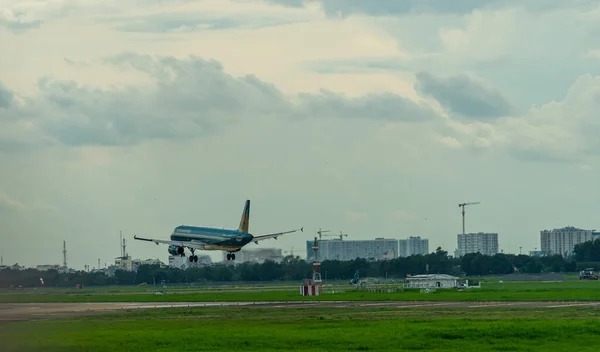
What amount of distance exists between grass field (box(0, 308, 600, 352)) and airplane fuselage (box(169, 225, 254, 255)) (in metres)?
67.7

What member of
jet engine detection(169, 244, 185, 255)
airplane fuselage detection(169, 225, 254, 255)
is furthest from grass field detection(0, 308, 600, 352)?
jet engine detection(169, 244, 185, 255)

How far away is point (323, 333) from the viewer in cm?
8006

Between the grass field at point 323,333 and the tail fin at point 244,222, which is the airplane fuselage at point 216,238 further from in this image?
the grass field at point 323,333

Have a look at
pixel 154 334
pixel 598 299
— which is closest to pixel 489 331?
pixel 154 334

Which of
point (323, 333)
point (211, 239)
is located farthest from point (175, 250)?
point (323, 333)

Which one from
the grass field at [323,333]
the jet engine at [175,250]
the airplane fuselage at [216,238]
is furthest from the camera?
the jet engine at [175,250]

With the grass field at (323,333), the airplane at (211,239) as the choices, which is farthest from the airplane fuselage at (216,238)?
the grass field at (323,333)

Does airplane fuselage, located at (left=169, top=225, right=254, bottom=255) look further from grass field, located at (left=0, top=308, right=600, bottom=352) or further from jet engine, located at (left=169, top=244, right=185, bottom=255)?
grass field, located at (left=0, top=308, right=600, bottom=352)

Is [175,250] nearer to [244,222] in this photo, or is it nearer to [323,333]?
[244,222]

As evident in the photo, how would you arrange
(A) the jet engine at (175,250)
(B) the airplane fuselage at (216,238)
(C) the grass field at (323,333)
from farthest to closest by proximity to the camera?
(A) the jet engine at (175,250) < (B) the airplane fuselage at (216,238) < (C) the grass field at (323,333)

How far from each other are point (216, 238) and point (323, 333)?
93027mm

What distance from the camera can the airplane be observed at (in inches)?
6762

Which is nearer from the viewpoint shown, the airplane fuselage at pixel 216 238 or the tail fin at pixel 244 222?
the airplane fuselage at pixel 216 238

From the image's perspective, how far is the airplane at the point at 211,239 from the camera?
Result: 172m
